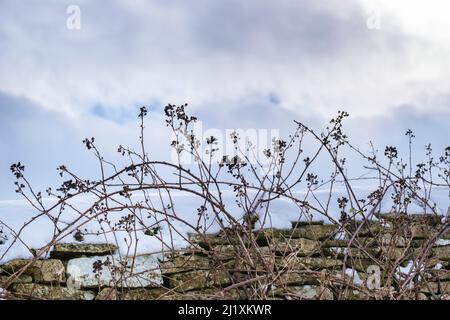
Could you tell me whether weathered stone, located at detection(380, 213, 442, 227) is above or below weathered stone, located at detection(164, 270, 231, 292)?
above

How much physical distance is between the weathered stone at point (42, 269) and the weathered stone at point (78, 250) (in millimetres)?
57

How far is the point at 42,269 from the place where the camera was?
347 cm

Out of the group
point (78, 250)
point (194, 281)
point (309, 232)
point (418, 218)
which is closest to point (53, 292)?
point (78, 250)

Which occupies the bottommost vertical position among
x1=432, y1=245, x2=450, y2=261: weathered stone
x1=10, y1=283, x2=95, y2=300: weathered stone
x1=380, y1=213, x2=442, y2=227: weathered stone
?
x1=10, y1=283, x2=95, y2=300: weathered stone

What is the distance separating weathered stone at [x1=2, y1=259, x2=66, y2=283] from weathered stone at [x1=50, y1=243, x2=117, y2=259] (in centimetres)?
6

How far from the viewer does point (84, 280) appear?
348cm

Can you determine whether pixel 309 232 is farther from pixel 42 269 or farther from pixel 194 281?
pixel 42 269

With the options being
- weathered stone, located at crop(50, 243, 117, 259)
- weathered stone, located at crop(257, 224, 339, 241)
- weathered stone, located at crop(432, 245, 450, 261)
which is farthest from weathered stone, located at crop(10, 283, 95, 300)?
weathered stone, located at crop(432, 245, 450, 261)

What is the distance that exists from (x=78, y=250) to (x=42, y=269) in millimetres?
227

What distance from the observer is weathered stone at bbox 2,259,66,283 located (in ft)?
11.3

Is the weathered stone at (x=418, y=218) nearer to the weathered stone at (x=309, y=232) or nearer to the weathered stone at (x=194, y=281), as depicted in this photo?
the weathered stone at (x=309, y=232)

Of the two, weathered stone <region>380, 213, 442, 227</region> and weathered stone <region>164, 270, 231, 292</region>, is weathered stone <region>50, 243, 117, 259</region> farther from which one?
weathered stone <region>380, 213, 442, 227</region>
